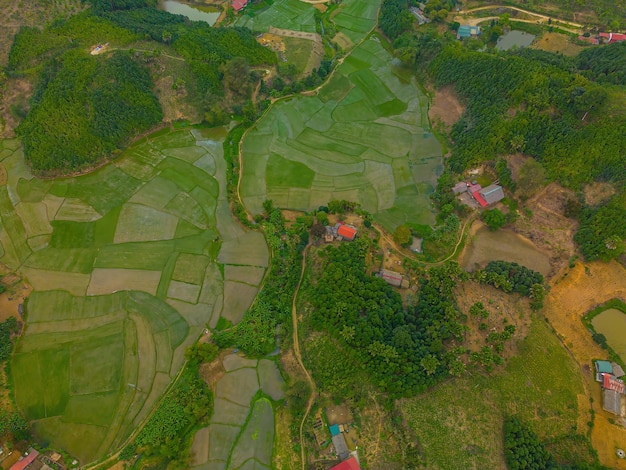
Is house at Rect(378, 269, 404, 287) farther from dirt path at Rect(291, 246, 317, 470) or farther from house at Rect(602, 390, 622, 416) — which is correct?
house at Rect(602, 390, 622, 416)

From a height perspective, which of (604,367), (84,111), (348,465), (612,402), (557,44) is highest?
(557,44)

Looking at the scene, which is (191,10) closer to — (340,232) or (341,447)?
(340,232)

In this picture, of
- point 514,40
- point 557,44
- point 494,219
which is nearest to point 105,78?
point 494,219

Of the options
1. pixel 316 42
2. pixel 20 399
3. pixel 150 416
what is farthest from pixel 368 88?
pixel 20 399

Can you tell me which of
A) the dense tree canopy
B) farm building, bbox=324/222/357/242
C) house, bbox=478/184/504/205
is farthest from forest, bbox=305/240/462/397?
the dense tree canopy

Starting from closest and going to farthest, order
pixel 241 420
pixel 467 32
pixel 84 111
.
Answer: pixel 241 420, pixel 84 111, pixel 467 32
